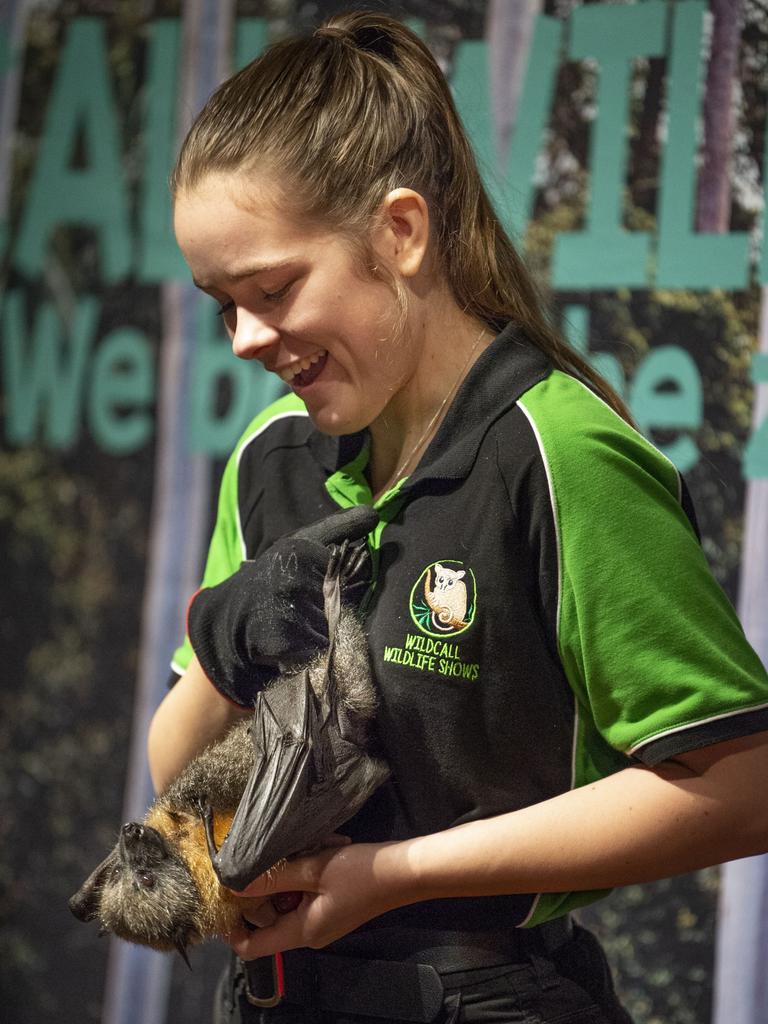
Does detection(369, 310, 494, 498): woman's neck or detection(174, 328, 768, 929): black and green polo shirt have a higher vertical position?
detection(369, 310, 494, 498): woman's neck

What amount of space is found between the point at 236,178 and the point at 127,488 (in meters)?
1.21

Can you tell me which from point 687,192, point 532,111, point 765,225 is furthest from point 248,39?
point 765,225

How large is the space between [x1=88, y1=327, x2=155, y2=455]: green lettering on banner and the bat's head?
119 cm

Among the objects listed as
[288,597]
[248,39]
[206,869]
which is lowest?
[206,869]

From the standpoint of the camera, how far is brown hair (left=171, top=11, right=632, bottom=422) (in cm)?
102

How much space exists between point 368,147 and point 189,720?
0.59 m

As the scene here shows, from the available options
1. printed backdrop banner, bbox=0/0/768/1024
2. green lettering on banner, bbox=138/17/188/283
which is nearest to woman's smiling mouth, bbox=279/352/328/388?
printed backdrop banner, bbox=0/0/768/1024

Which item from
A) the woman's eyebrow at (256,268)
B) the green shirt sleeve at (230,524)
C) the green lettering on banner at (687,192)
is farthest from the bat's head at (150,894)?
the green lettering on banner at (687,192)

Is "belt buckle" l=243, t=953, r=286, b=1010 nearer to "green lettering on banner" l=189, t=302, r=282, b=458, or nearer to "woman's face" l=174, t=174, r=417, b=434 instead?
"woman's face" l=174, t=174, r=417, b=434

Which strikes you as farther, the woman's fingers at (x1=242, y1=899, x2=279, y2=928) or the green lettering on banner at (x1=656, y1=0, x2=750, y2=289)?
the green lettering on banner at (x1=656, y1=0, x2=750, y2=289)

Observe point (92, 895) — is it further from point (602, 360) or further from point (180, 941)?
point (602, 360)

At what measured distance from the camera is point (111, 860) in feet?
3.53

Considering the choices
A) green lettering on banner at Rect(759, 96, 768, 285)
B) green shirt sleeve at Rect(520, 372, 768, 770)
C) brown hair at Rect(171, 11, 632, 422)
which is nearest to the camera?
green shirt sleeve at Rect(520, 372, 768, 770)

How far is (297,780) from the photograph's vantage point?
97 cm
